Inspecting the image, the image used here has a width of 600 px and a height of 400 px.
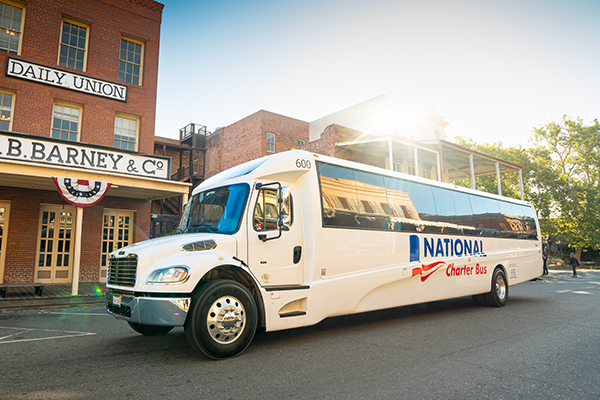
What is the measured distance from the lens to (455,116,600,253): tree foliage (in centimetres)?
3681

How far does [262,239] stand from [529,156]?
4333 cm

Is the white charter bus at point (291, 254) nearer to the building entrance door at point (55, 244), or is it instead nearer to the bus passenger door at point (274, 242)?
the bus passenger door at point (274, 242)

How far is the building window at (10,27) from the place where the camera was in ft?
47.5

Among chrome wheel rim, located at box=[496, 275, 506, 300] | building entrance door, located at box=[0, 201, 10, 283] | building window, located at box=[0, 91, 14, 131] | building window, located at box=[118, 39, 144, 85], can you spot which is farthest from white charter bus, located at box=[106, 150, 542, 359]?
building window, located at box=[118, 39, 144, 85]

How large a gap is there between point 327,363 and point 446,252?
16.0 feet

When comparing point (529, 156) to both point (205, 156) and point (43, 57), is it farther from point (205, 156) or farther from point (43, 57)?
point (43, 57)

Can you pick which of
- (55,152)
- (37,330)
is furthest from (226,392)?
(55,152)

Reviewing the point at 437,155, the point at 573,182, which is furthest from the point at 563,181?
the point at 437,155

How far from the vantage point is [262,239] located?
5449mm

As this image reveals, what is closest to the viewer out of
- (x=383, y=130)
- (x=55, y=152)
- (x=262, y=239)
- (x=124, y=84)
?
(x=262, y=239)

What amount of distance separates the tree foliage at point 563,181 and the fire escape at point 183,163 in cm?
2751

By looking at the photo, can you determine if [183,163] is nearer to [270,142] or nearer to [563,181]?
[270,142]

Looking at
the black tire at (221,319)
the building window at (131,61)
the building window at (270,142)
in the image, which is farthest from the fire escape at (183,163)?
the black tire at (221,319)

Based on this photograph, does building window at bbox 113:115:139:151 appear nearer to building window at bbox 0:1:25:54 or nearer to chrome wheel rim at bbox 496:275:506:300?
building window at bbox 0:1:25:54
